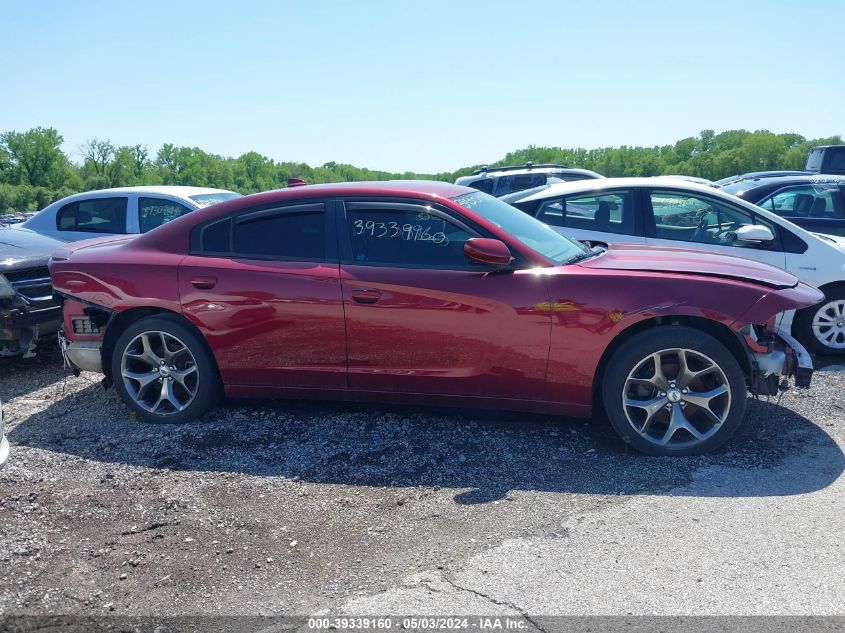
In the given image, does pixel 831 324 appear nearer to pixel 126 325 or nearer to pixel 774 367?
pixel 774 367

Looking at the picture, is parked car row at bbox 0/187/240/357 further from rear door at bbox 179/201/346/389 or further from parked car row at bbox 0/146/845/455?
rear door at bbox 179/201/346/389

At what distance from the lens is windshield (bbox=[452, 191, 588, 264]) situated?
4.57 meters

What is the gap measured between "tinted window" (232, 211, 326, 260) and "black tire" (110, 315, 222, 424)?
69cm

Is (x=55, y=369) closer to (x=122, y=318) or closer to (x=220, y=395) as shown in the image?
(x=122, y=318)

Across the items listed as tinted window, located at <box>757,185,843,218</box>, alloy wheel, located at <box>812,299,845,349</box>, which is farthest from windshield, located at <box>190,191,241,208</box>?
tinted window, located at <box>757,185,843,218</box>

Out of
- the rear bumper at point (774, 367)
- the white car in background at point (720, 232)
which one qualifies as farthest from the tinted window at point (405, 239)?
the white car in background at point (720, 232)

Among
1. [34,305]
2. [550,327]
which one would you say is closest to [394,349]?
[550,327]

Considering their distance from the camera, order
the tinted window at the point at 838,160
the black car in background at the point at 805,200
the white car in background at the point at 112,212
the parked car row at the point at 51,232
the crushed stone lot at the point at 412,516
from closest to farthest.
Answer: the crushed stone lot at the point at 412,516 < the parked car row at the point at 51,232 < the black car in background at the point at 805,200 < the white car in background at the point at 112,212 < the tinted window at the point at 838,160

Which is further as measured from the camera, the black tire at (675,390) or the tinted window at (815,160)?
the tinted window at (815,160)

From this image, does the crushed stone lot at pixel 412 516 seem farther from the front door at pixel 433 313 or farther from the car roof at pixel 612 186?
the car roof at pixel 612 186

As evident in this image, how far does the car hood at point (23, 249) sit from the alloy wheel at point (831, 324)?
697 centimetres

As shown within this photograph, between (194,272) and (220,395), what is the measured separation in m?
0.88

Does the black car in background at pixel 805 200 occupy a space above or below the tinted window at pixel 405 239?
above

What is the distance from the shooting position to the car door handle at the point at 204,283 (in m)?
4.71
